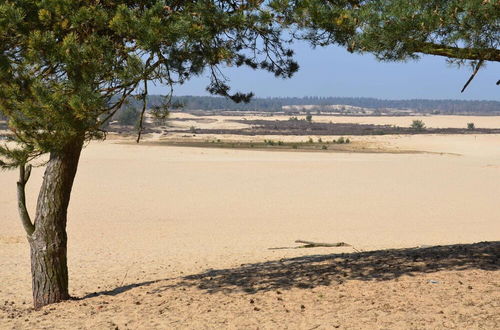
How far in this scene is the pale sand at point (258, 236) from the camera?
7602 mm

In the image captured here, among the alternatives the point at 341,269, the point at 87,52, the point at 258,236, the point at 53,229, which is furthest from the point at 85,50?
the point at 258,236

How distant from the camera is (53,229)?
8.88 metres

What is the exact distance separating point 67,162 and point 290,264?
12.1ft

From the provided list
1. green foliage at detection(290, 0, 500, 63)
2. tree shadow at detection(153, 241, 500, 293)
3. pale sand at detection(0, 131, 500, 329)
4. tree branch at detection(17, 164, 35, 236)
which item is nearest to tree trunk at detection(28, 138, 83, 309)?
tree branch at detection(17, 164, 35, 236)

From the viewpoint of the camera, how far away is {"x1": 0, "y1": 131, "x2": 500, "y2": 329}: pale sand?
24.9 feet

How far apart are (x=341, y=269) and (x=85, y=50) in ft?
14.5

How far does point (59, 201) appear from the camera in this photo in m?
8.81

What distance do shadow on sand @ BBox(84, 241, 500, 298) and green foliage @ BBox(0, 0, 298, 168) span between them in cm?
273

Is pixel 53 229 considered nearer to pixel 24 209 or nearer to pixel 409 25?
pixel 24 209

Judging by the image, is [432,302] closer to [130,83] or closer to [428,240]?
[130,83]

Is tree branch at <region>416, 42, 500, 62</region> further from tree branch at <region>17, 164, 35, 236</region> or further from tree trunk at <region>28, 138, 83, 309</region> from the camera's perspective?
tree branch at <region>17, 164, 35, 236</region>

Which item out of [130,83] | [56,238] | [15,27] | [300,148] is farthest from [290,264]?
[300,148]

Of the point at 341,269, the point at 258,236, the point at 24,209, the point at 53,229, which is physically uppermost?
the point at 24,209

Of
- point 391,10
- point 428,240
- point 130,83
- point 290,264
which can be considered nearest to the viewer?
point 391,10
